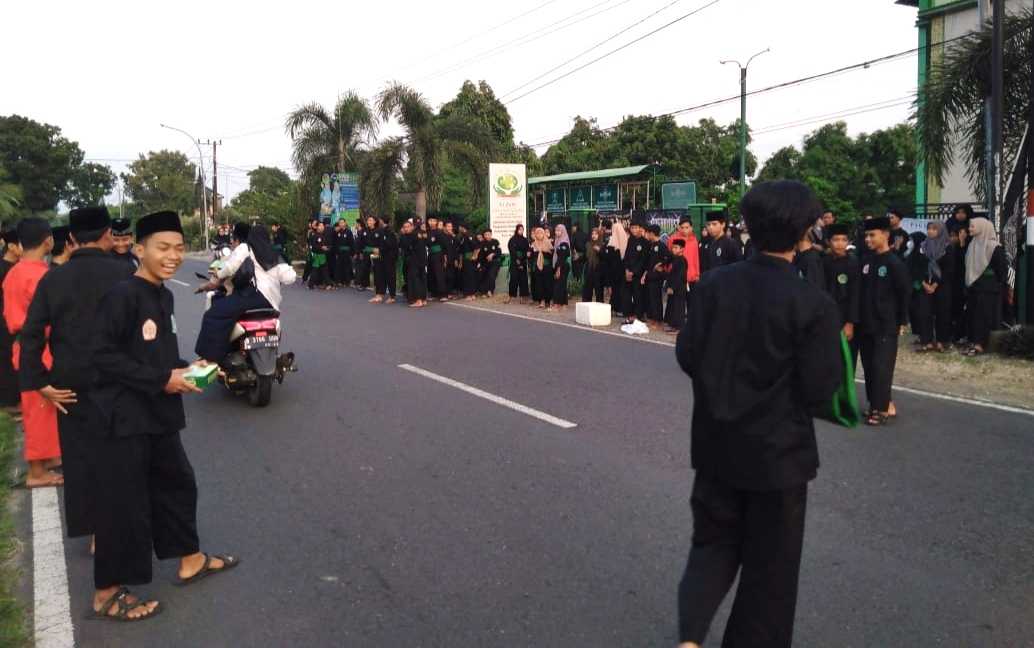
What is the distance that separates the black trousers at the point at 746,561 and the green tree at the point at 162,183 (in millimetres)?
85070

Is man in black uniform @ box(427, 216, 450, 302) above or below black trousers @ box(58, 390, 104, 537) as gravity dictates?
above

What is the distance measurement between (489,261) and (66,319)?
1549 cm

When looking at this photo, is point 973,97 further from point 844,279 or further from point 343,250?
point 343,250

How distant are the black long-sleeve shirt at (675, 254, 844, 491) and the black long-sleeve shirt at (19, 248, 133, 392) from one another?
10.7 ft

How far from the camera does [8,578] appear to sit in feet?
14.6

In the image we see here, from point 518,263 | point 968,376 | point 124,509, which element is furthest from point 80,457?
point 518,263

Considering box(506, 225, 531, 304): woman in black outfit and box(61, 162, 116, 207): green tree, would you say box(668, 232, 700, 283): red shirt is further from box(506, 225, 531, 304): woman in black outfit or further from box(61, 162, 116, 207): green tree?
box(61, 162, 116, 207): green tree

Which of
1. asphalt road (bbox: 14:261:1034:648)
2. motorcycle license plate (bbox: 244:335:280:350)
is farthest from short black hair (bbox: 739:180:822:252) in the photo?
motorcycle license plate (bbox: 244:335:280:350)

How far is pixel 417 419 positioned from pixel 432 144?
69.1ft

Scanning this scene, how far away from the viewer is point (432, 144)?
27453 millimetres

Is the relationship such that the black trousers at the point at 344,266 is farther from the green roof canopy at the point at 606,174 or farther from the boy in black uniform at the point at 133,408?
the boy in black uniform at the point at 133,408

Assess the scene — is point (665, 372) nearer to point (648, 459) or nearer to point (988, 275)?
point (648, 459)

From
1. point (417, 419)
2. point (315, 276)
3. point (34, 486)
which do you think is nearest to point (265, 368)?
point (417, 419)

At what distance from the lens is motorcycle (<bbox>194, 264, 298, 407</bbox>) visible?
8008 millimetres
